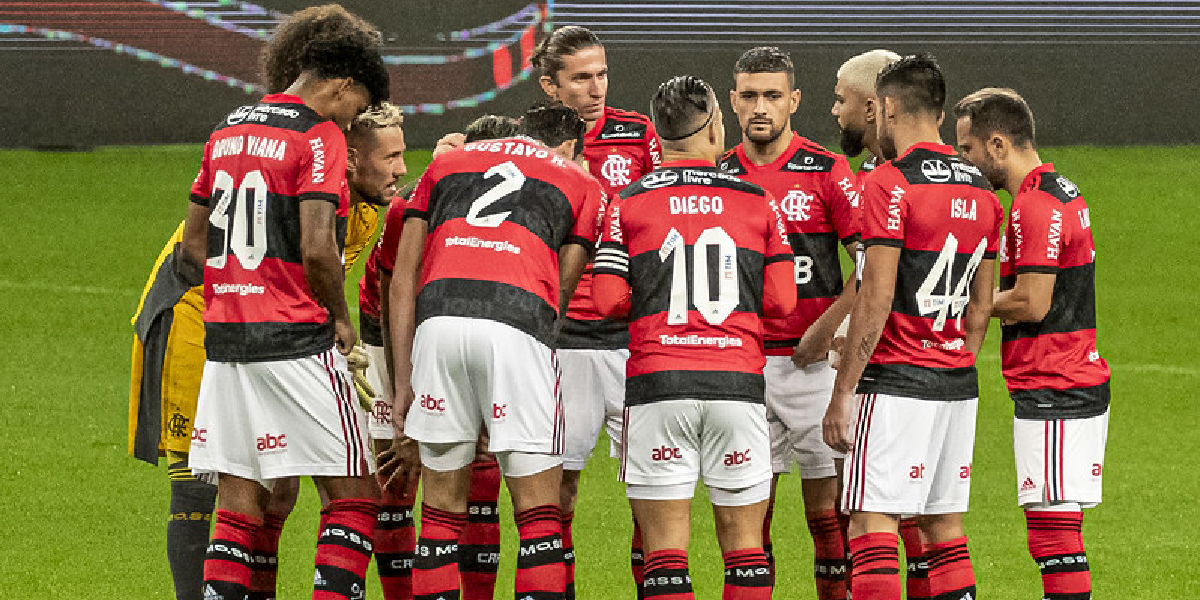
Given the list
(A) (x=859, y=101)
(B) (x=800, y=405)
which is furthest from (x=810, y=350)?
(A) (x=859, y=101)

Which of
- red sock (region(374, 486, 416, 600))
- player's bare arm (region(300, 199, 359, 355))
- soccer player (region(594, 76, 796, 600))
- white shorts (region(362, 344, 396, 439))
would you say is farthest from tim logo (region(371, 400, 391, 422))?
soccer player (region(594, 76, 796, 600))

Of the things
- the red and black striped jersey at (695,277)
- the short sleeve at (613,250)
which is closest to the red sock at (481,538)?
the red and black striped jersey at (695,277)

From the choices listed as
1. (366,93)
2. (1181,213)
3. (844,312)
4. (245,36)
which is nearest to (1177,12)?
(1181,213)

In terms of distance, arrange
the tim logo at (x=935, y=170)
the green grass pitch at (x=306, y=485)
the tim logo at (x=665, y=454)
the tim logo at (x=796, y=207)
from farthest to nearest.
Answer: the green grass pitch at (x=306, y=485)
the tim logo at (x=796, y=207)
the tim logo at (x=935, y=170)
the tim logo at (x=665, y=454)

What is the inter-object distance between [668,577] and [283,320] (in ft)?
5.57

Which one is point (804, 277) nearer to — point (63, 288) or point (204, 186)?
point (204, 186)

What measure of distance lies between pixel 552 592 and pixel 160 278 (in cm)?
232

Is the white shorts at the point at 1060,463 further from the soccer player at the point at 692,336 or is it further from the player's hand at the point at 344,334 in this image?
the player's hand at the point at 344,334

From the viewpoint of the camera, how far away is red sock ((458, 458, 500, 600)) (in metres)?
6.64

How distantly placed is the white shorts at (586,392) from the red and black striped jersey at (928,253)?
1439mm

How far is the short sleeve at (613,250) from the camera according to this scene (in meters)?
5.69

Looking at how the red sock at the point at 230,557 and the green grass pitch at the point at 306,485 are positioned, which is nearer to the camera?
the red sock at the point at 230,557

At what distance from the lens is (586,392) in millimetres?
6996

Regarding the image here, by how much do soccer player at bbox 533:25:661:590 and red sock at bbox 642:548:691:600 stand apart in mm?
1015
